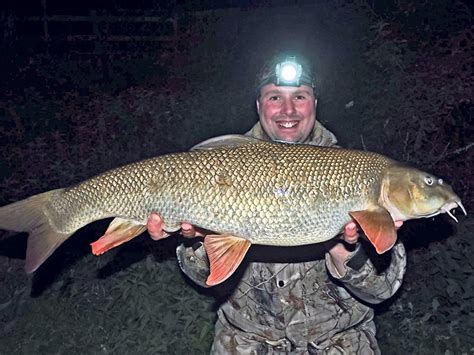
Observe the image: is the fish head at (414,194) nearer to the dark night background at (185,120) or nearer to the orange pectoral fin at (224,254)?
the orange pectoral fin at (224,254)

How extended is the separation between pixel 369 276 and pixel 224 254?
0.80 meters

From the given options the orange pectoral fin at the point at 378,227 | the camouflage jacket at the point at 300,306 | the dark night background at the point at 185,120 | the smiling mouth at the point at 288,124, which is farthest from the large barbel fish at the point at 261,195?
the dark night background at the point at 185,120

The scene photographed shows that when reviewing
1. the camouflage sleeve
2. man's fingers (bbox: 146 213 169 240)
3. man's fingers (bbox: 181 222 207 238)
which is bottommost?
the camouflage sleeve

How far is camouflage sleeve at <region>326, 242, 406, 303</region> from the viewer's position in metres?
3.36

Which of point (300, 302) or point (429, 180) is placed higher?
point (429, 180)

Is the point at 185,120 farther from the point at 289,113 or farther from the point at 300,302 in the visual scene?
the point at 300,302

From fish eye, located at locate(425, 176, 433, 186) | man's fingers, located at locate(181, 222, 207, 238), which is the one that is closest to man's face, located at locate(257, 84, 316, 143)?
man's fingers, located at locate(181, 222, 207, 238)

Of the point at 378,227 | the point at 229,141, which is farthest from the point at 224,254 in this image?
the point at 378,227

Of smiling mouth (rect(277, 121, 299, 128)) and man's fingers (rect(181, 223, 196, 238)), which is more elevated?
smiling mouth (rect(277, 121, 299, 128))

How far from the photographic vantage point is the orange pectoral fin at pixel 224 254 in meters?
3.00

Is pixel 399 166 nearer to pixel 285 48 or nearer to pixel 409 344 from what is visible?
pixel 409 344

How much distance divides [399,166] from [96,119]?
452 cm

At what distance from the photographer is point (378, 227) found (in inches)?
114

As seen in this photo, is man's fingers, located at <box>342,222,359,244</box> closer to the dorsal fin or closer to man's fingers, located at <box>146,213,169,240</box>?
the dorsal fin
